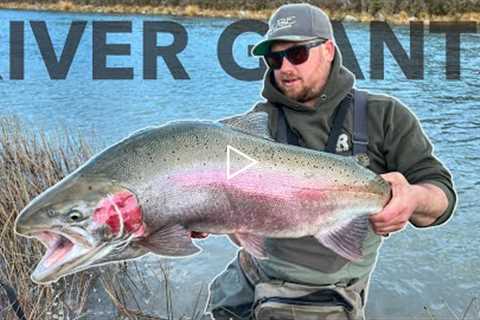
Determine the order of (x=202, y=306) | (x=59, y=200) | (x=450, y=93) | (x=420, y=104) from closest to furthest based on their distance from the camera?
1. (x=59, y=200)
2. (x=202, y=306)
3. (x=420, y=104)
4. (x=450, y=93)

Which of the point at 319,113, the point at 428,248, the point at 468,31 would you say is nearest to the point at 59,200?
the point at 319,113

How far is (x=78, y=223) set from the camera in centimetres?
213

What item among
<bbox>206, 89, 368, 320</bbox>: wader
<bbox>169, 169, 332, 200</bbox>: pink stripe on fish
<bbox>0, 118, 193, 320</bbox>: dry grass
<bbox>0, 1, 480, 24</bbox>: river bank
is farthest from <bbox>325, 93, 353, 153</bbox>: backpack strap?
<bbox>0, 1, 480, 24</bbox>: river bank

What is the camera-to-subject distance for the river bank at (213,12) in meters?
37.2

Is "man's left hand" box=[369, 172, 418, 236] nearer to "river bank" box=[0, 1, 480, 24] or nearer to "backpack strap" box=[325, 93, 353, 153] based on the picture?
"backpack strap" box=[325, 93, 353, 153]

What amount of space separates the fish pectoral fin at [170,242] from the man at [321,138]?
2.90 ft

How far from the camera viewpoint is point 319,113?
3164mm

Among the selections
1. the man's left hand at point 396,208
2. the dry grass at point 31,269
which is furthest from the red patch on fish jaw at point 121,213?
the dry grass at point 31,269

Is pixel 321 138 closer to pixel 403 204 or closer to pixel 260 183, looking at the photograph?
pixel 403 204

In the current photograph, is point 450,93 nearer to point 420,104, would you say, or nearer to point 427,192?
point 420,104

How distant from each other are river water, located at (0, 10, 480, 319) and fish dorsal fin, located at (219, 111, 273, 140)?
322 cm

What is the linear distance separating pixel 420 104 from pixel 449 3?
26.6 m

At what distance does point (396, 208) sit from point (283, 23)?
104cm

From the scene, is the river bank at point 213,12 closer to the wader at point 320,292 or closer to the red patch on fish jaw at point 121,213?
the wader at point 320,292
